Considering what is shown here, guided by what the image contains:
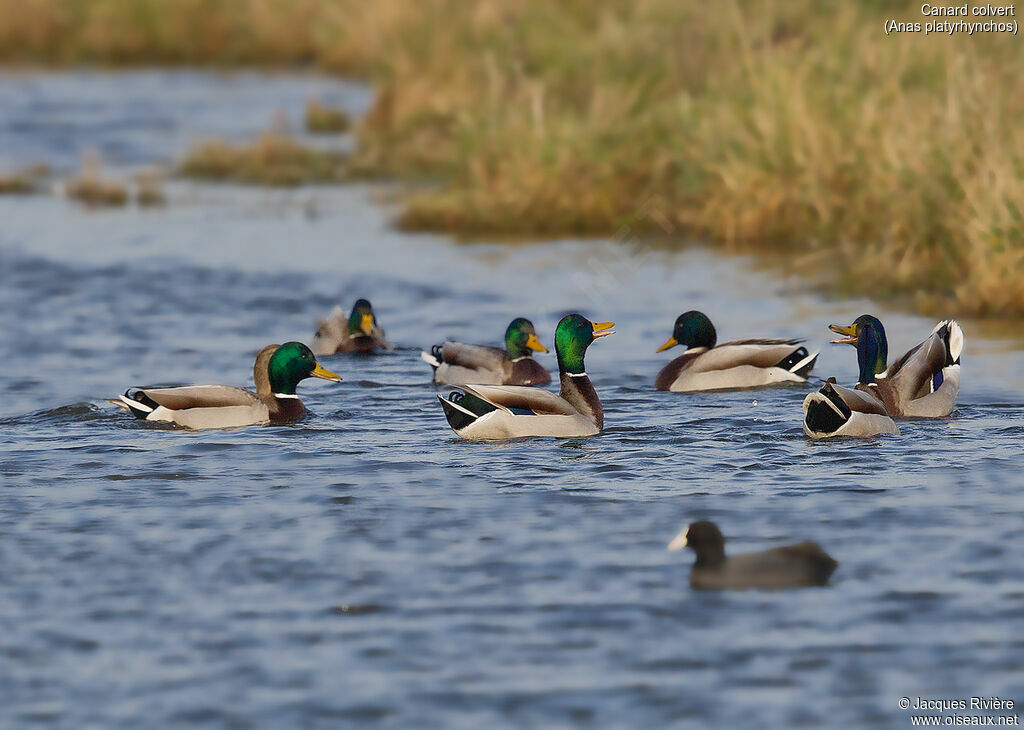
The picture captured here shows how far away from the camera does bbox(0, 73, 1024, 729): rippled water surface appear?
673 cm

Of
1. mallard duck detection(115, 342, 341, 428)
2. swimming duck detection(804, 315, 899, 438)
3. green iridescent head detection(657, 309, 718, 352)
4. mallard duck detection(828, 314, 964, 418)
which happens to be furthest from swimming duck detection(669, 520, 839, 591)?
green iridescent head detection(657, 309, 718, 352)

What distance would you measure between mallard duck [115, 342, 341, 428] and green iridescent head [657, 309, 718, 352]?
8.53ft

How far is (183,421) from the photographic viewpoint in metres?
11.4

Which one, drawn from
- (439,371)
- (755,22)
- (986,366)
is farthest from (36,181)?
(986,366)

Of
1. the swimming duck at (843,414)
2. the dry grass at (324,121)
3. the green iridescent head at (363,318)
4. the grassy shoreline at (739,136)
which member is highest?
the dry grass at (324,121)

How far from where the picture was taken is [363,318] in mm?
14180

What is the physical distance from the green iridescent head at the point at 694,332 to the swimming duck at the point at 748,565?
514 cm

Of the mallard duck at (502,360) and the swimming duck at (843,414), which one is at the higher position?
the mallard duck at (502,360)

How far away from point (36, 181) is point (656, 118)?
30.6 feet

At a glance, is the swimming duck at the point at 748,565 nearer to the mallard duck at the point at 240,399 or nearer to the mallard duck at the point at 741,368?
the mallard duck at the point at 240,399

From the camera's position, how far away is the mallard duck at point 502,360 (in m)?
12.9

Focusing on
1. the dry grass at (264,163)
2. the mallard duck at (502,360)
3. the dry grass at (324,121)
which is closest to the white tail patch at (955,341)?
the mallard duck at (502,360)

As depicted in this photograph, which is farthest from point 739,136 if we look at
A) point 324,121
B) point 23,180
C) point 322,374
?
point 324,121

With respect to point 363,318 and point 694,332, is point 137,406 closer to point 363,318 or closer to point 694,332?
point 363,318
